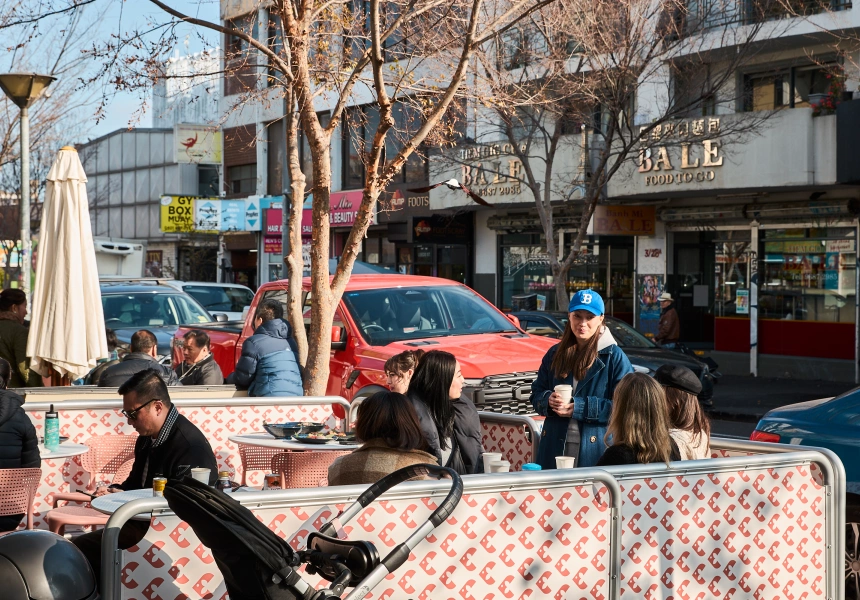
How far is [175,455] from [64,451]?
186cm

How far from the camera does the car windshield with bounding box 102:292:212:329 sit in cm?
1791

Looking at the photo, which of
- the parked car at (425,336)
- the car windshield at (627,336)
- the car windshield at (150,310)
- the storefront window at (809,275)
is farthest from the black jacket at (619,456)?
the storefront window at (809,275)

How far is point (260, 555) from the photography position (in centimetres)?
362

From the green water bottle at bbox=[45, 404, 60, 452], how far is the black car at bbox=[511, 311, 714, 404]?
9.05 metres

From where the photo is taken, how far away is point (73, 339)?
32.7ft

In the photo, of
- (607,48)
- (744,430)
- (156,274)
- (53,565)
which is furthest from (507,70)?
(156,274)

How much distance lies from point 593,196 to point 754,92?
4.83 m

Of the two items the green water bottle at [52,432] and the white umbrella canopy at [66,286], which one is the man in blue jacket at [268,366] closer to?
the white umbrella canopy at [66,286]

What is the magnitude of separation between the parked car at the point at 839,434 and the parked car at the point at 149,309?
11.7m

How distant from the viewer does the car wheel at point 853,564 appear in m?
6.63

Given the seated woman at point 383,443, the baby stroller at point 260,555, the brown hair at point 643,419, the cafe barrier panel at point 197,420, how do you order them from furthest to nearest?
the cafe barrier panel at point 197,420, the brown hair at point 643,419, the seated woman at point 383,443, the baby stroller at point 260,555

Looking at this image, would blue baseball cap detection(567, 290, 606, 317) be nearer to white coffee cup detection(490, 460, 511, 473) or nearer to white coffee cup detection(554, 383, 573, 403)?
white coffee cup detection(554, 383, 573, 403)

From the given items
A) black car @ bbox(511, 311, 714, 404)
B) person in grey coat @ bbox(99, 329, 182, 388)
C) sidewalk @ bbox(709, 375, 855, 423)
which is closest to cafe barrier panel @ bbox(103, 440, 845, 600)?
person in grey coat @ bbox(99, 329, 182, 388)

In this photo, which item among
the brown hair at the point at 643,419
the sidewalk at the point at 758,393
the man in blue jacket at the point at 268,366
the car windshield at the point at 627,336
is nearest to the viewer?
the brown hair at the point at 643,419
